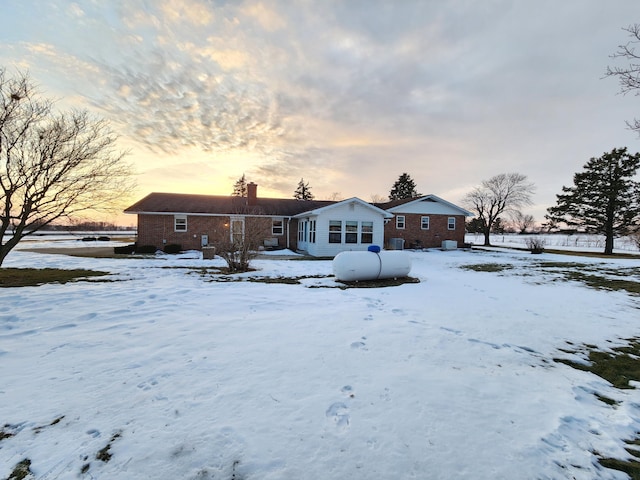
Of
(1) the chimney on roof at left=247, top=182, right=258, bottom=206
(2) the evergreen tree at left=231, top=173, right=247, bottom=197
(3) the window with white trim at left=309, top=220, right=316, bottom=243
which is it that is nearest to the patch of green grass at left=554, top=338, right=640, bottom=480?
(3) the window with white trim at left=309, top=220, right=316, bottom=243

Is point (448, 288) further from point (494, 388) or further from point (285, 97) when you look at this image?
point (285, 97)

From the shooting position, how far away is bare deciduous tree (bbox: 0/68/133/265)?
30.9ft

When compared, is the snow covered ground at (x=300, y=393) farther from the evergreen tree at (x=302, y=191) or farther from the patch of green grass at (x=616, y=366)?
the evergreen tree at (x=302, y=191)

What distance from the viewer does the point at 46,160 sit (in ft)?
32.7

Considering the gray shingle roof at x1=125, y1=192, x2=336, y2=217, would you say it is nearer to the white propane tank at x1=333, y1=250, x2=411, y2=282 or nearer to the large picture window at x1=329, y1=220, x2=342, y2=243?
the large picture window at x1=329, y1=220, x2=342, y2=243

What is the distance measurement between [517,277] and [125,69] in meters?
18.2

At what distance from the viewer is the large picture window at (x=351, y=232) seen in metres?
20.6

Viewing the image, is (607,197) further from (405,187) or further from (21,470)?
(21,470)

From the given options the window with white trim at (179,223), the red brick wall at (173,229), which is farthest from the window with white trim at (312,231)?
the window with white trim at (179,223)

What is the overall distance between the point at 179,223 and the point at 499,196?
40.4 m

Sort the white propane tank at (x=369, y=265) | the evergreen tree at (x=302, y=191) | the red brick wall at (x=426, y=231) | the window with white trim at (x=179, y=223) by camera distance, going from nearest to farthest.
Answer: the white propane tank at (x=369, y=265)
the window with white trim at (x=179, y=223)
the red brick wall at (x=426, y=231)
the evergreen tree at (x=302, y=191)

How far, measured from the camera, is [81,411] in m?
2.86

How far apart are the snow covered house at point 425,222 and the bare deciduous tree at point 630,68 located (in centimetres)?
1844

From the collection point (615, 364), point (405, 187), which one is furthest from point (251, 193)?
point (405, 187)
